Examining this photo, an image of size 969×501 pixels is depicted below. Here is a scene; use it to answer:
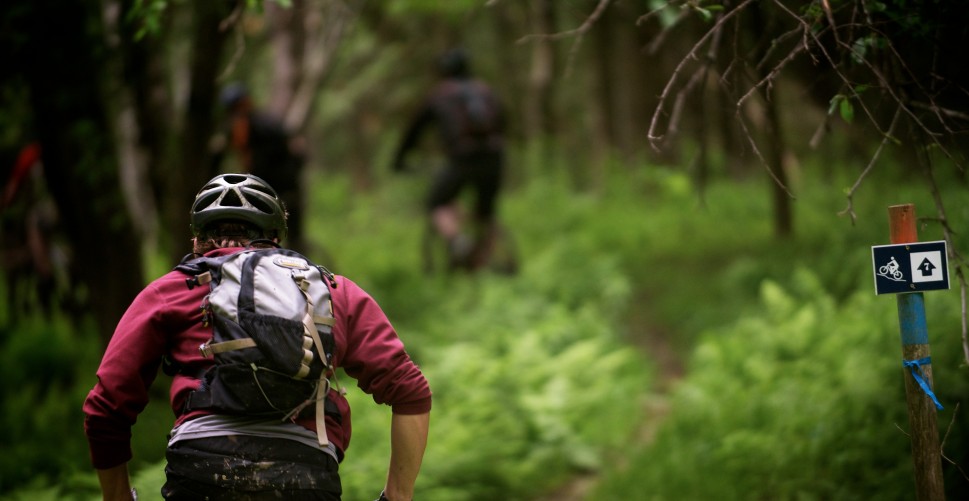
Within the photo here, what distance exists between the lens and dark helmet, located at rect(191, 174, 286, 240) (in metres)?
3.52

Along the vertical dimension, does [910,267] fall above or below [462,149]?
below

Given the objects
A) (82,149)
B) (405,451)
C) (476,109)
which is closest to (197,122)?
(82,149)

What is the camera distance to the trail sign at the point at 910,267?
4.07 metres

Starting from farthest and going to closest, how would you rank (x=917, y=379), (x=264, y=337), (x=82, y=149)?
(x=82, y=149) < (x=917, y=379) < (x=264, y=337)

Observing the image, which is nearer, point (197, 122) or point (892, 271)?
point (892, 271)

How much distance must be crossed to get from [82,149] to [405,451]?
547 cm

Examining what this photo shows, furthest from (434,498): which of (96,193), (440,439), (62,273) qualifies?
(62,273)

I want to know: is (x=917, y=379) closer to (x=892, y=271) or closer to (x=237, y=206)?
(x=892, y=271)

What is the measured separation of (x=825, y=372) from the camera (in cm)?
754

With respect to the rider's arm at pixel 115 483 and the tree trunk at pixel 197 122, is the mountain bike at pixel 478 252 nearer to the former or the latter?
the tree trunk at pixel 197 122

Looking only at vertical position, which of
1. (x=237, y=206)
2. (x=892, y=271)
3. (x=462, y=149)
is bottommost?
(x=892, y=271)

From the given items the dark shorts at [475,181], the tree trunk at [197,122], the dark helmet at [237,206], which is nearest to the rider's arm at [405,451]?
the dark helmet at [237,206]

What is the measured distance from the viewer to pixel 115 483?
341 cm

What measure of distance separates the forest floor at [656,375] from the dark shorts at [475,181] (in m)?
2.21
